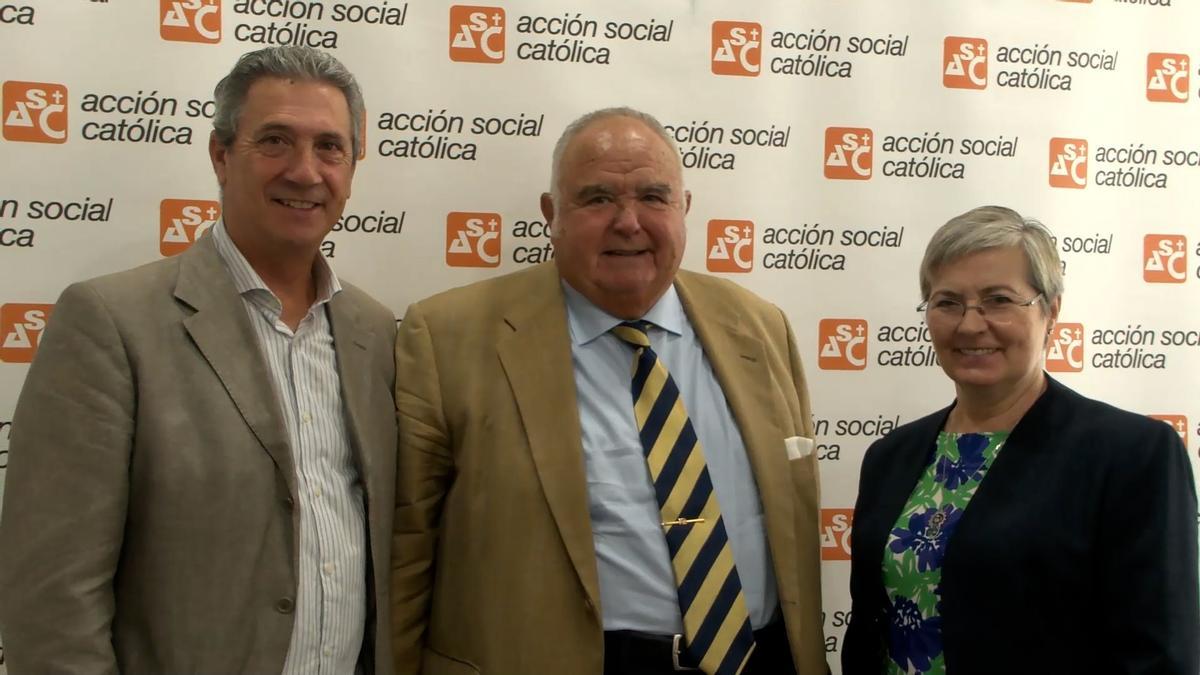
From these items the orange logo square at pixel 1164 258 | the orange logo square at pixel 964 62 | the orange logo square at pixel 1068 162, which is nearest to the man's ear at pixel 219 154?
the orange logo square at pixel 964 62

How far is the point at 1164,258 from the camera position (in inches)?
116

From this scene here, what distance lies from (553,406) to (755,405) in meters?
0.48

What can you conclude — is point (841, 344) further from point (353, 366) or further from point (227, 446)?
point (227, 446)

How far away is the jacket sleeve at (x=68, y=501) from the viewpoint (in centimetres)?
159

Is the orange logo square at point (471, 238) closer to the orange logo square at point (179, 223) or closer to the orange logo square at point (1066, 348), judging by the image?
the orange logo square at point (179, 223)

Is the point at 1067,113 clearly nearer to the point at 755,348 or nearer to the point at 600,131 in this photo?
the point at 755,348

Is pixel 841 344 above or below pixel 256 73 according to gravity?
below

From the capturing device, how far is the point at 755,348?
7.50ft

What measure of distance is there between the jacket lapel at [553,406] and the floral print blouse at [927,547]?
0.64 meters

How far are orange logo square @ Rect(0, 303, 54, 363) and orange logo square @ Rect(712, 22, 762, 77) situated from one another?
6.10ft

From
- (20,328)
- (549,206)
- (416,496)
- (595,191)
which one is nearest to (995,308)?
(595,191)

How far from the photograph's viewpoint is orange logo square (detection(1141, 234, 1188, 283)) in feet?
9.66

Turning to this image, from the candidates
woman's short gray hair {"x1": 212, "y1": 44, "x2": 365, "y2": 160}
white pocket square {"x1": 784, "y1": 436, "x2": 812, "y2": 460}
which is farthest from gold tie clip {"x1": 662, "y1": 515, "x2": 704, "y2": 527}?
woman's short gray hair {"x1": 212, "y1": 44, "x2": 365, "y2": 160}

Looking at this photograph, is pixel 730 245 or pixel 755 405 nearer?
pixel 755 405
